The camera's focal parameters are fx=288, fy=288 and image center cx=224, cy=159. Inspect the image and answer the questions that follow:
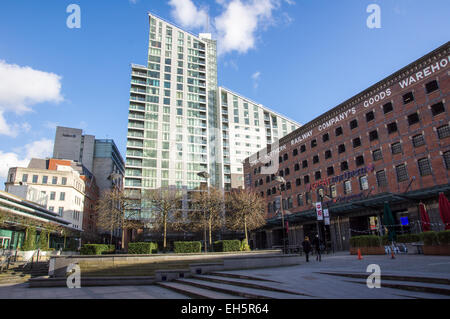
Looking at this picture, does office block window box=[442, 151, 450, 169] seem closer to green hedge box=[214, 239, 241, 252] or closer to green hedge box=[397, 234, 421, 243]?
green hedge box=[397, 234, 421, 243]

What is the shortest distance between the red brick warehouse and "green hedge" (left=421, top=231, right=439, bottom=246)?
7.48m

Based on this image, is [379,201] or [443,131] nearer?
[443,131]

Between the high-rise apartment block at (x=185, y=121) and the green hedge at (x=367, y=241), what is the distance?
4798 cm

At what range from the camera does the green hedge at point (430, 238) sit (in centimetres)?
1773

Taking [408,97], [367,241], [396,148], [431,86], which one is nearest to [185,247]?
[367,241]

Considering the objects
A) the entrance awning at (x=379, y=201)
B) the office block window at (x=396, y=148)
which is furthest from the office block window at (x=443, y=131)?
the entrance awning at (x=379, y=201)

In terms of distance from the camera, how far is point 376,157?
111ft

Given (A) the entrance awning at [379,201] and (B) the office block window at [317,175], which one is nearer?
(A) the entrance awning at [379,201]

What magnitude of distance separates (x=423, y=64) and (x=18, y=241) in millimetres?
53806

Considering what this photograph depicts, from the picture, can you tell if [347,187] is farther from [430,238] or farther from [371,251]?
[430,238]

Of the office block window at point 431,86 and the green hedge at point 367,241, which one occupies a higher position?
the office block window at point 431,86

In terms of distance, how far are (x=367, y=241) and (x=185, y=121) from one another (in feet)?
189

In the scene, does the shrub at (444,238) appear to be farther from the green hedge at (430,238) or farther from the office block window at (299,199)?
the office block window at (299,199)

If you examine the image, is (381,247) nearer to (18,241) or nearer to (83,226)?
(18,241)
